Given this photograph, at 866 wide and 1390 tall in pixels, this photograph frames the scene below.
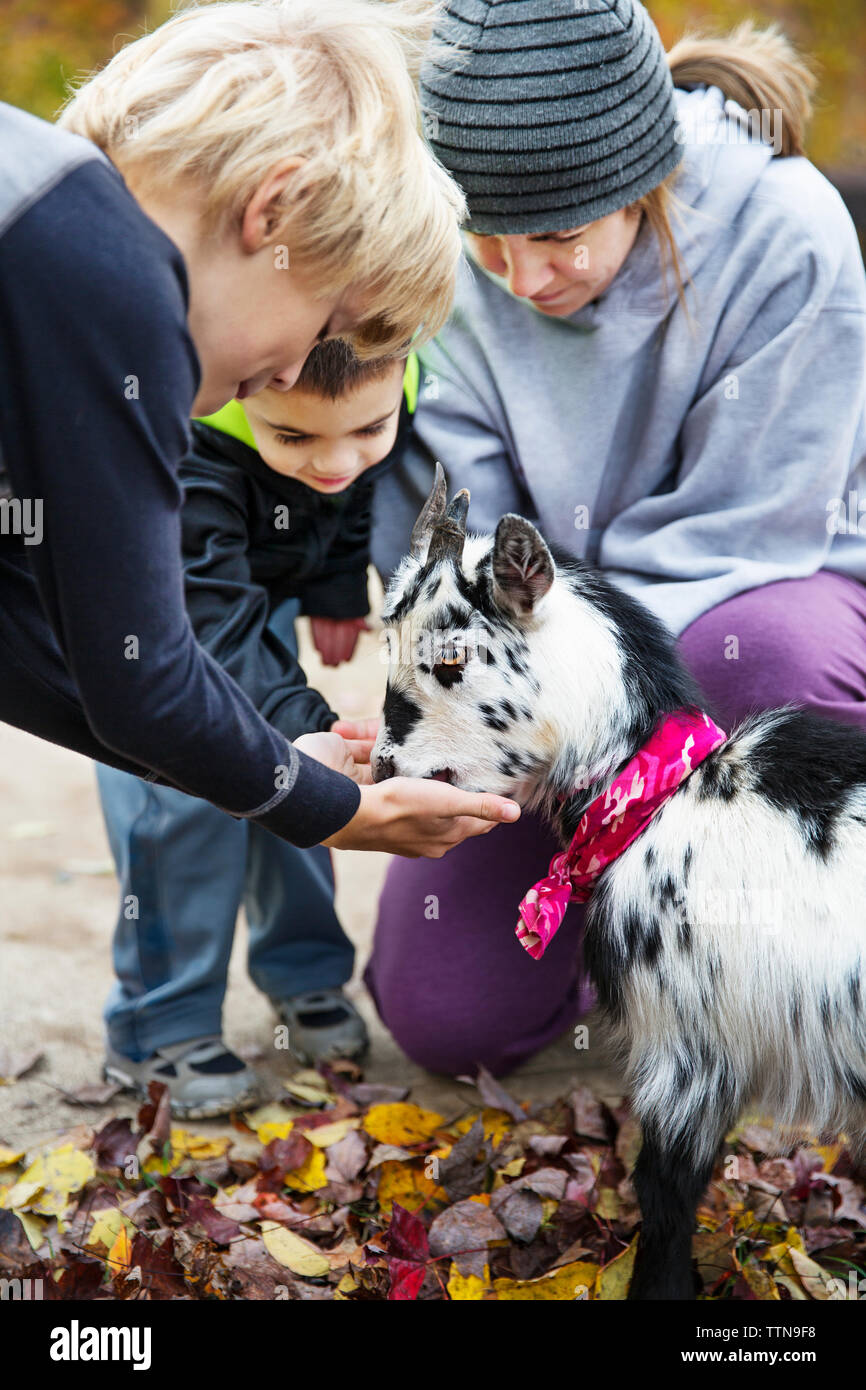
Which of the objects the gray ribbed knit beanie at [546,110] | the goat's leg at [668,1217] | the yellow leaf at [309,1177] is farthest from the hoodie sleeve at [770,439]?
the yellow leaf at [309,1177]

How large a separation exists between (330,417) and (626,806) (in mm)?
986

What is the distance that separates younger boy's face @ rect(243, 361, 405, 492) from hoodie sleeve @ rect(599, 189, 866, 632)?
2.07 ft

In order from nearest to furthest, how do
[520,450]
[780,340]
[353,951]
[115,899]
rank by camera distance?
1. [780,340]
2. [520,450]
3. [353,951]
4. [115,899]

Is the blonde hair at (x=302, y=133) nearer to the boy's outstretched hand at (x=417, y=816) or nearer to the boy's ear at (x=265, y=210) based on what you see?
the boy's ear at (x=265, y=210)

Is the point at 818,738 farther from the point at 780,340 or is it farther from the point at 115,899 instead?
the point at 115,899

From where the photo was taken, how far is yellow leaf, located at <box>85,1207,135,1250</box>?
8.32 feet

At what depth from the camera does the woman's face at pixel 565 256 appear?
8.85 ft

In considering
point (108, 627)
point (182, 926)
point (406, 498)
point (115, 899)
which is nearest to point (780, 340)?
point (406, 498)

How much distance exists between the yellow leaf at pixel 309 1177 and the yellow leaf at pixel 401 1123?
0.15 meters

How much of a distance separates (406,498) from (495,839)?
873mm

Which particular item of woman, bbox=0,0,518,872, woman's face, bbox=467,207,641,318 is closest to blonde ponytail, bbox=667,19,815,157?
woman's face, bbox=467,207,641,318

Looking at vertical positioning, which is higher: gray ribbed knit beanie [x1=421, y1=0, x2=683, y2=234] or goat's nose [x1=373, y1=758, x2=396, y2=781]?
gray ribbed knit beanie [x1=421, y1=0, x2=683, y2=234]

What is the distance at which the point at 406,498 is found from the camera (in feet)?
10.4

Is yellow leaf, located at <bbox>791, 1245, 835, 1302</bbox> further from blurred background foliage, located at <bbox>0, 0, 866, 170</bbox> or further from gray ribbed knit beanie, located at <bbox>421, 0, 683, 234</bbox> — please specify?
blurred background foliage, located at <bbox>0, 0, 866, 170</bbox>
